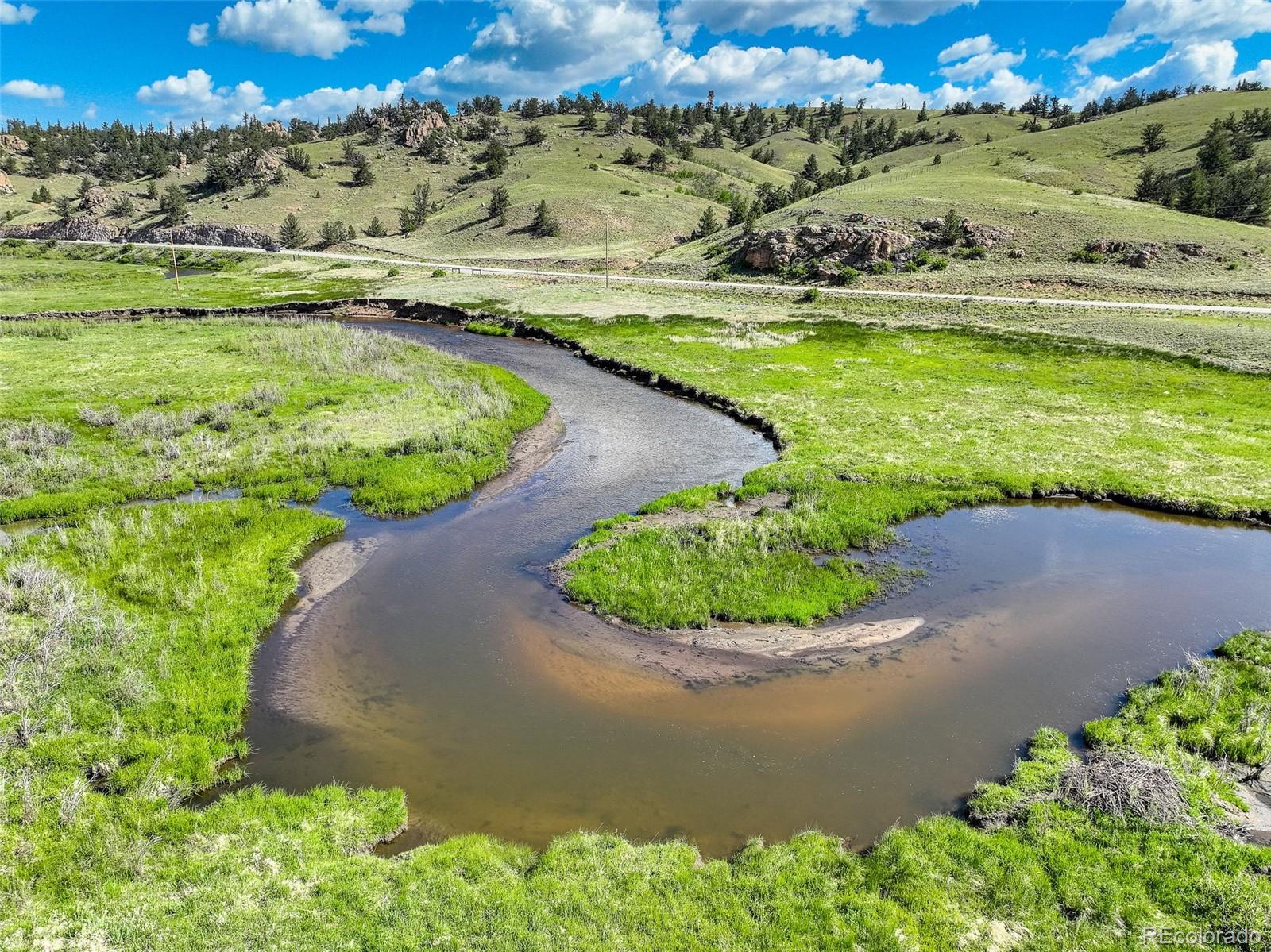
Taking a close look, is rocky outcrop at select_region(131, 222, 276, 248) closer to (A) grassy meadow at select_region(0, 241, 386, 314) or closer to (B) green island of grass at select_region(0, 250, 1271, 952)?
(A) grassy meadow at select_region(0, 241, 386, 314)

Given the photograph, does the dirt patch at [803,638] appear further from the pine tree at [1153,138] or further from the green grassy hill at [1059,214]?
the pine tree at [1153,138]

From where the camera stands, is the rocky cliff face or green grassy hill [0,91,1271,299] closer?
green grassy hill [0,91,1271,299]

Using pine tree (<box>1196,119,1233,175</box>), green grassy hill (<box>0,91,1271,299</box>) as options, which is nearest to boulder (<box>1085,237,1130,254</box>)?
green grassy hill (<box>0,91,1271,299</box>)

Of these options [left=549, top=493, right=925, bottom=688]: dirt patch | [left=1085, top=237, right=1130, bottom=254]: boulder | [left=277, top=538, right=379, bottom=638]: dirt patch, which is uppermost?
[left=1085, top=237, right=1130, bottom=254]: boulder

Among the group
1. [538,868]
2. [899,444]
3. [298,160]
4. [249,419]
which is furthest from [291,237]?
[538,868]

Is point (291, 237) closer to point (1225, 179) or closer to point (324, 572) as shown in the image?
point (324, 572)

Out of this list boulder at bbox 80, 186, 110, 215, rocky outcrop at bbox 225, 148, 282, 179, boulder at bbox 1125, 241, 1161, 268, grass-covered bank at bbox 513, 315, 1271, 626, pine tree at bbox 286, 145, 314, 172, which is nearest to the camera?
grass-covered bank at bbox 513, 315, 1271, 626
